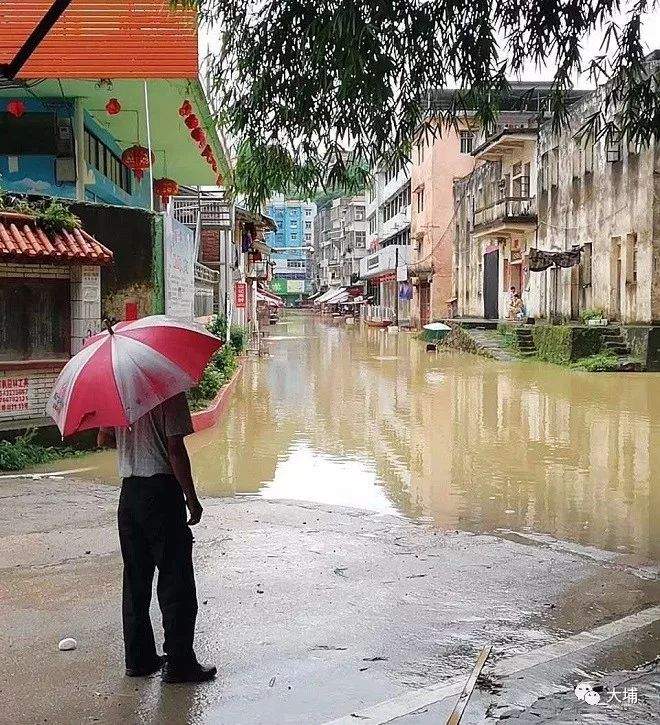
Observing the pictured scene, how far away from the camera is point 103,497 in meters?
9.13

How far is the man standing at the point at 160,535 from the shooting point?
4422 millimetres

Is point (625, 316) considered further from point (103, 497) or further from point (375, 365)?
point (103, 497)

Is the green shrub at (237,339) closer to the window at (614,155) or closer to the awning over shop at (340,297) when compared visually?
the window at (614,155)

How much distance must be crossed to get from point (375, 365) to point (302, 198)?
21097 mm

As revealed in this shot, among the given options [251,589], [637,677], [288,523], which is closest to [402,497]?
[288,523]

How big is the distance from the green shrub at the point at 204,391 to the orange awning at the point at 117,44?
4.81 meters

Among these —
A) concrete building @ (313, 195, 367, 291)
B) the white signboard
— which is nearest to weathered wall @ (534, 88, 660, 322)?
the white signboard

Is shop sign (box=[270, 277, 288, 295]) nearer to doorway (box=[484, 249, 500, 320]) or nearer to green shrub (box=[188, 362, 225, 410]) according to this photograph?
doorway (box=[484, 249, 500, 320])

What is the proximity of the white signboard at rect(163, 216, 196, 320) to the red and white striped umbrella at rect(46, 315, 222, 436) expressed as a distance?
7908mm

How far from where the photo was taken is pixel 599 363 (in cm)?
2392

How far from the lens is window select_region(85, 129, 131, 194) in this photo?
58.6 feet

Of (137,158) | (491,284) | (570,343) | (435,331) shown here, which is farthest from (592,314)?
(137,158)

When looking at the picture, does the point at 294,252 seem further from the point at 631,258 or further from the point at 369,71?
the point at 369,71

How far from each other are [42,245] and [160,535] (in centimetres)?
760
